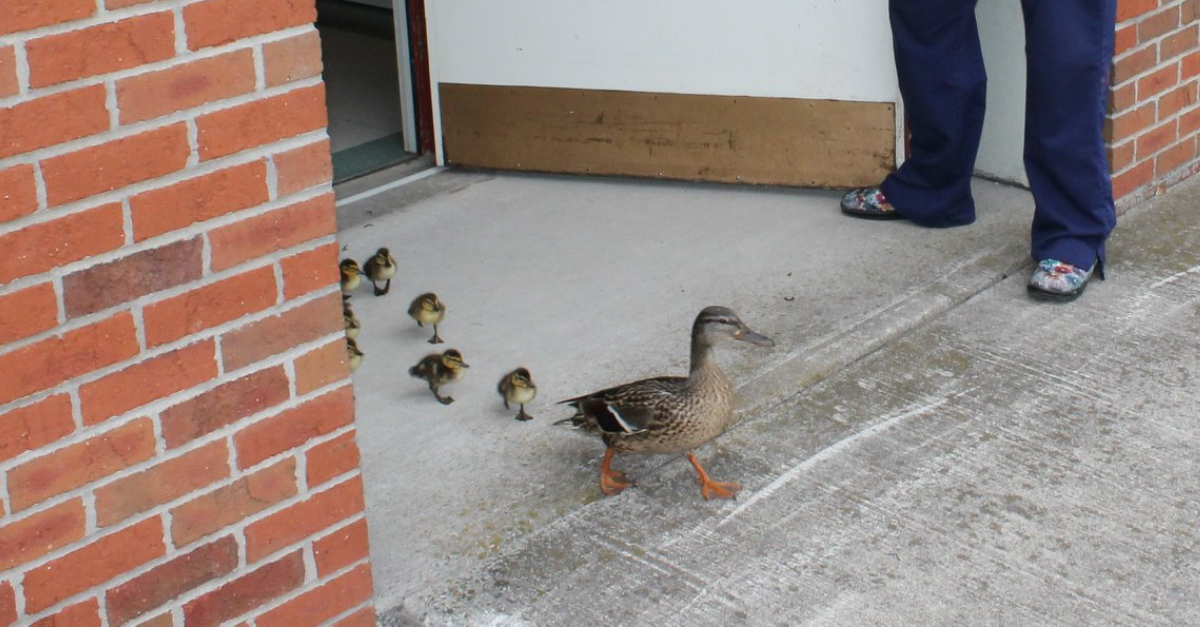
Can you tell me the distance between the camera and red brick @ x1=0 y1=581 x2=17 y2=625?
115 inches

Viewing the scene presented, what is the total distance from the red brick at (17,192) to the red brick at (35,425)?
359mm

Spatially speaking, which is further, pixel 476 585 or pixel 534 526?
pixel 534 526

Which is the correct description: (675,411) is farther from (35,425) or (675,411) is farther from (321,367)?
(35,425)

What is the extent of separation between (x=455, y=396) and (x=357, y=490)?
149 centimetres

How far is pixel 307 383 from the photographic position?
334cm

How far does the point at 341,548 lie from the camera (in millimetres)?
3527

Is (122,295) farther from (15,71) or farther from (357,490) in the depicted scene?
(357,490)

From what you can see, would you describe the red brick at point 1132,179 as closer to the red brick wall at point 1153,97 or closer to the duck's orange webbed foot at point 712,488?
the red brick wall at point 1153,97

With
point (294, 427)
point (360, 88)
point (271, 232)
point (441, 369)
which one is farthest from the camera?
point (360, 88)

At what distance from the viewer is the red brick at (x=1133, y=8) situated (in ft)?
19.0

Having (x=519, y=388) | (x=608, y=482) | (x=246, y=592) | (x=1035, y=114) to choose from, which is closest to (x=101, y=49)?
(x=246, y=592)

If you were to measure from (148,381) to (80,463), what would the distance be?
7.9 inches

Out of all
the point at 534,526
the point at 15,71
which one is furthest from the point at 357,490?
the point at 15,71

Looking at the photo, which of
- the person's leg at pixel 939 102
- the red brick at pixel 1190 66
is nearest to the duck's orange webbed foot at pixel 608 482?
the person's leg at pixel 939 102
